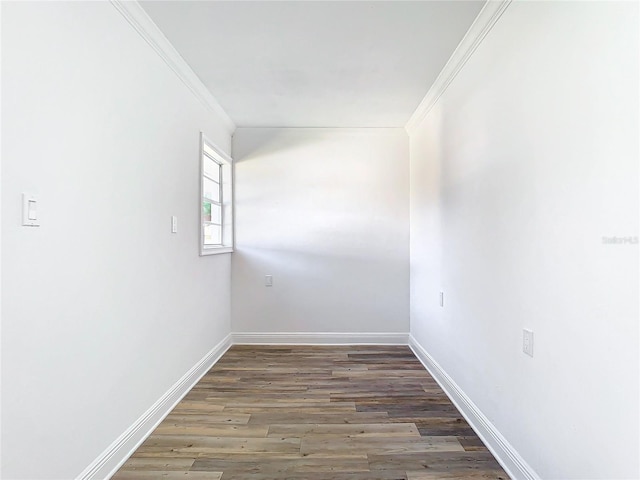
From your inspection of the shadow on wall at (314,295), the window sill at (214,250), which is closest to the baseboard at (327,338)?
the shadow on wall at (314,295)

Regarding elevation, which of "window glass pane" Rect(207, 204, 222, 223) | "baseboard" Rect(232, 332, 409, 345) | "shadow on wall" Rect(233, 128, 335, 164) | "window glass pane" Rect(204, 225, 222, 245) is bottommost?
"baseboard" Rect(232, 332, 409, 345)

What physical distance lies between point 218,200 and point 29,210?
246cm

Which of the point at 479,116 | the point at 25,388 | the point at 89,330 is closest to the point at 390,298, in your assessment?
the point at 479,116

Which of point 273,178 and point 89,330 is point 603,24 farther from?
point 273,178

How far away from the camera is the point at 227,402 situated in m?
2.36

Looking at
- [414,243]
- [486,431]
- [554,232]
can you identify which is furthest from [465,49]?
[486,431]

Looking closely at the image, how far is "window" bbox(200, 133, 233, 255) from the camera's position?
327 centimetres

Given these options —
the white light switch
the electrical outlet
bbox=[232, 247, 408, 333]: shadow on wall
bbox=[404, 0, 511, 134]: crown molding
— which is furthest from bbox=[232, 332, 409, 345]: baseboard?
the white light switch

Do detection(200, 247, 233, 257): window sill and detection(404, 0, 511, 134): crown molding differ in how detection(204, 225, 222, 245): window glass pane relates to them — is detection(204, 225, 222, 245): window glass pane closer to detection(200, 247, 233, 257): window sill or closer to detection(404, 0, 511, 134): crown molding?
detection(200, 247, 233, 257): window sill

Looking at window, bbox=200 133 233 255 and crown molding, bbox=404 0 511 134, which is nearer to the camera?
crown molding, bbox=404 0 511 134

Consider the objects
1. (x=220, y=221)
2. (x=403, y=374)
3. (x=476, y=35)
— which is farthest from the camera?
(x=220, y=221)

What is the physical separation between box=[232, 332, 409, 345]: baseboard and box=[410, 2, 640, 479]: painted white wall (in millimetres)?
1427

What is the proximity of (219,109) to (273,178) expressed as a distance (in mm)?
891

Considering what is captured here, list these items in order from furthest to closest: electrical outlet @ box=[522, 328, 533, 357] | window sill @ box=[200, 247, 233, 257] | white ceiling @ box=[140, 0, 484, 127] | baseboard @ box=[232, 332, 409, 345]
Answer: baseboard @ box=[232, 332, 409, 345] → window sill @ box=[200, 247, 233, 257] → white ceiling @ box=[140, 0, 484, 127] → electrical outlet @ box=[522, 328, 533, 357]
